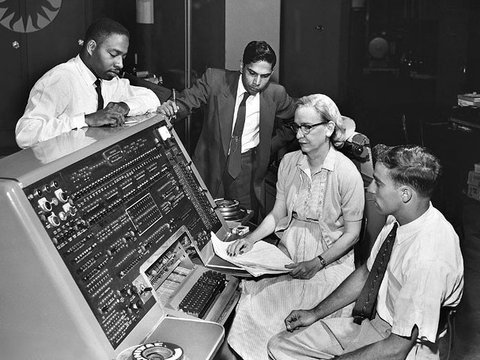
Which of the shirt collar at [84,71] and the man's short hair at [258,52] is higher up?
the man's short hair at [258,52]

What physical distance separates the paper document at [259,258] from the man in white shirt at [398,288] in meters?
0.24

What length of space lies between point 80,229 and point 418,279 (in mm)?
1041

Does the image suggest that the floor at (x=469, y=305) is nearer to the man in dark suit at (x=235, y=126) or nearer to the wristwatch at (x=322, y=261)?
the wristwatch at (x=322, y=261)

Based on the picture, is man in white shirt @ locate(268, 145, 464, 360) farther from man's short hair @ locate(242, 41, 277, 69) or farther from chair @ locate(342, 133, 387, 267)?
man's short hair @ locate(242, 41, 277, 69)

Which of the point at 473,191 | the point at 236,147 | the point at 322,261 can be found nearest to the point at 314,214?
the point at 322,261

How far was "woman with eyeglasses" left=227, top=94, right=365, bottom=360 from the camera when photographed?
9.57ft

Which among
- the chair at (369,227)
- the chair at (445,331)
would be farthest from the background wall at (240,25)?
the chair at (445,331)

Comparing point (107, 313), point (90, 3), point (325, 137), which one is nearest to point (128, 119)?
point (325, 137)

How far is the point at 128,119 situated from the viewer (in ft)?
9.78

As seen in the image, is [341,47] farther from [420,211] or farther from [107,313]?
[107,313]

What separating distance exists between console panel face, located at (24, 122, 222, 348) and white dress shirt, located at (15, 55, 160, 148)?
50 cm

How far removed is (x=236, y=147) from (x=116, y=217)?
218cm

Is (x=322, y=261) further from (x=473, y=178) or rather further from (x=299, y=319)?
(x=473, y=178)

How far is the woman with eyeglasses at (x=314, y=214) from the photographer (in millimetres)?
2918
